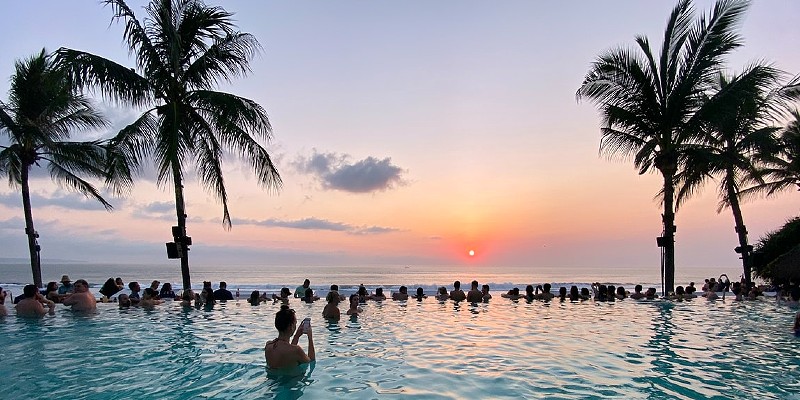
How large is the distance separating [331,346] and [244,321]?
5.52 metres

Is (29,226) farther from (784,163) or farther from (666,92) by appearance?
(784,163)

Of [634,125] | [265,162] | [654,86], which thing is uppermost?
[654,86]

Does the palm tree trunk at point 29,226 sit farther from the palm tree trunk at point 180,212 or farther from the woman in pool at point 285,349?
the woman in pool at point 285,349

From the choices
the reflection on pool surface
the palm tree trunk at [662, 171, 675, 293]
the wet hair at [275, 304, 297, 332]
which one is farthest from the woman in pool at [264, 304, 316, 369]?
the palm tree trunk at [662, 171, 675, 293]

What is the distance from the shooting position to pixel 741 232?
91.1 ft

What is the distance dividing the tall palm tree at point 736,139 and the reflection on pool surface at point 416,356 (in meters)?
8.45

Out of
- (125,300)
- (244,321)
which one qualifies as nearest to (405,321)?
(244,321)

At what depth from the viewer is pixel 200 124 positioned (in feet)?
67.6

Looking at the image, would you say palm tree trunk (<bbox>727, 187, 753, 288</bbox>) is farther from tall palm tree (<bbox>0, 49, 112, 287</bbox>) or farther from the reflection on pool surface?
tall palm tree (<bbox>0, 49, 112, 287</bbox>)

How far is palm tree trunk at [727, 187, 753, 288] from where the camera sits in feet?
88.7

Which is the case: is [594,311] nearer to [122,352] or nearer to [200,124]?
[122,352]

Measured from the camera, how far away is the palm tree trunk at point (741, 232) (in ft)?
88.7

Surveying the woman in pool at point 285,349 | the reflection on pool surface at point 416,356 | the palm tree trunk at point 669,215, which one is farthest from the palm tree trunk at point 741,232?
the woman in pool at point 285,349

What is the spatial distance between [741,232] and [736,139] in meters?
5.05
